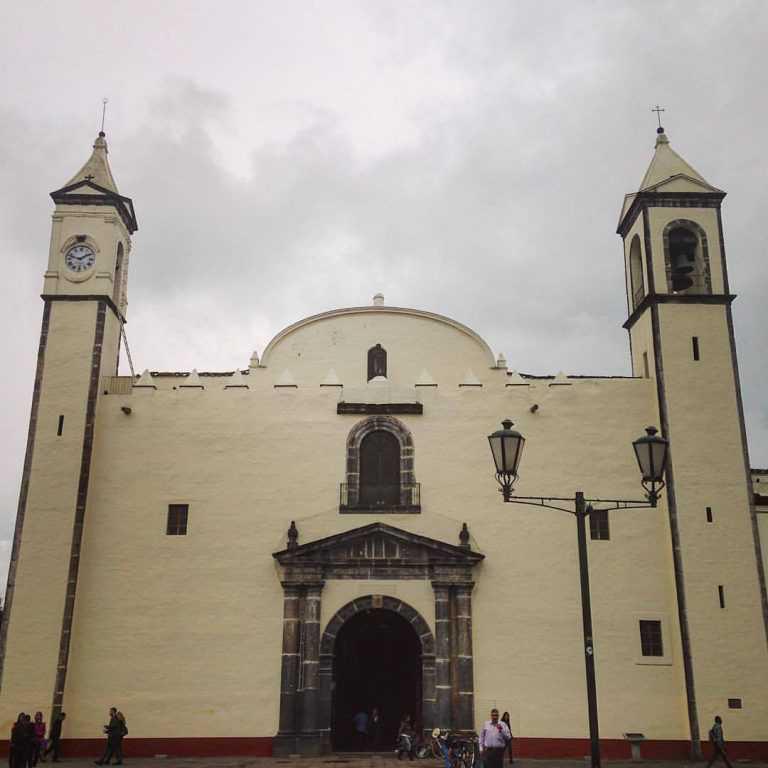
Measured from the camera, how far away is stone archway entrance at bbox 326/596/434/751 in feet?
69.2

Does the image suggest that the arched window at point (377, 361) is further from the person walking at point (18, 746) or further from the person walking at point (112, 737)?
the person walking at point (18, 746)

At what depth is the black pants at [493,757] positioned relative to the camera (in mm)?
13076

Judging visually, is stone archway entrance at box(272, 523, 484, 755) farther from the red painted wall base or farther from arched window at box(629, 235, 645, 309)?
arched window at box(629, 235, 645, 309)

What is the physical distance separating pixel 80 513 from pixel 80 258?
667cm

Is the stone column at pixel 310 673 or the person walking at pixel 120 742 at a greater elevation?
the stone column at pixel 310 673

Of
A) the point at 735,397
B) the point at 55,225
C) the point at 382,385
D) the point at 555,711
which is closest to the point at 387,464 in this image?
the point at 382,385

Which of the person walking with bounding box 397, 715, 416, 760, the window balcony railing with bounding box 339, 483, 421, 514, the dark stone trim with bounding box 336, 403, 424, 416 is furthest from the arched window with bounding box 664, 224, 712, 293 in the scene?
the person walking with bounding box 397, 715, 416, 760

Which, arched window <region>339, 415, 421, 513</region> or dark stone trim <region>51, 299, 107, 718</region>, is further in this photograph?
arched window <region>339, 415, 421, 513</region>

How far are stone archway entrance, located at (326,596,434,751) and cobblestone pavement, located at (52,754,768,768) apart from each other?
126 centimetres

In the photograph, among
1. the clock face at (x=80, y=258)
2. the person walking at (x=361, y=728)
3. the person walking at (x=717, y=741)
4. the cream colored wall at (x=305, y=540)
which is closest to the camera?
the person walking at (x=717, y=741)

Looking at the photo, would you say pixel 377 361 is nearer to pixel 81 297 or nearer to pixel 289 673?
pixel 81 297

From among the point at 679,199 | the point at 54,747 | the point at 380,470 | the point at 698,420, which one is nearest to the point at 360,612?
the point at 380,470

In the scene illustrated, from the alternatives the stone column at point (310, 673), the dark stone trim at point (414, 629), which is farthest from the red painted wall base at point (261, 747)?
the dark stone trim at point (414, 629)

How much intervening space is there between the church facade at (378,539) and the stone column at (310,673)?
5cm
